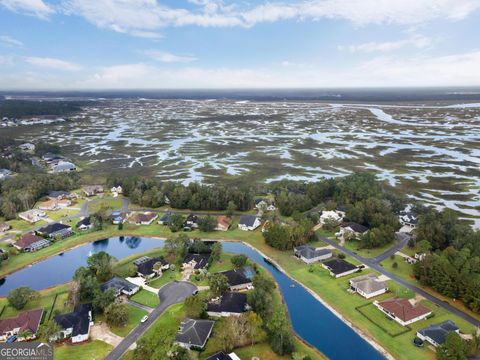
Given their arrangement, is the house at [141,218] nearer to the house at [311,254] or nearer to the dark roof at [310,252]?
the dark roof at [310,252]

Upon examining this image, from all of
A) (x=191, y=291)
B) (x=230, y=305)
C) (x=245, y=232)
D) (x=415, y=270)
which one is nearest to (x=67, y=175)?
(x=245, y=232)

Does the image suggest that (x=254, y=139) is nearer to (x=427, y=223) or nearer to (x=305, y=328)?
(x=427, y=223)

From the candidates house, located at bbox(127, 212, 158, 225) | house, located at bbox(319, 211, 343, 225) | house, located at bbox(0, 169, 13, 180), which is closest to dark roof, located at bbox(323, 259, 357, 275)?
house, located at bbox(319, 211, 343, 225)

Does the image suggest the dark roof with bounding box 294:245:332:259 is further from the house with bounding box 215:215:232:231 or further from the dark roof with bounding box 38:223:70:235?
the dark roof with bounding box 38:223:70:235

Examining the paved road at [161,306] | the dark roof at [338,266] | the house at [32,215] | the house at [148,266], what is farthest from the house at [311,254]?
the house at [32,215]

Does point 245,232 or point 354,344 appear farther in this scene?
point 245,232
